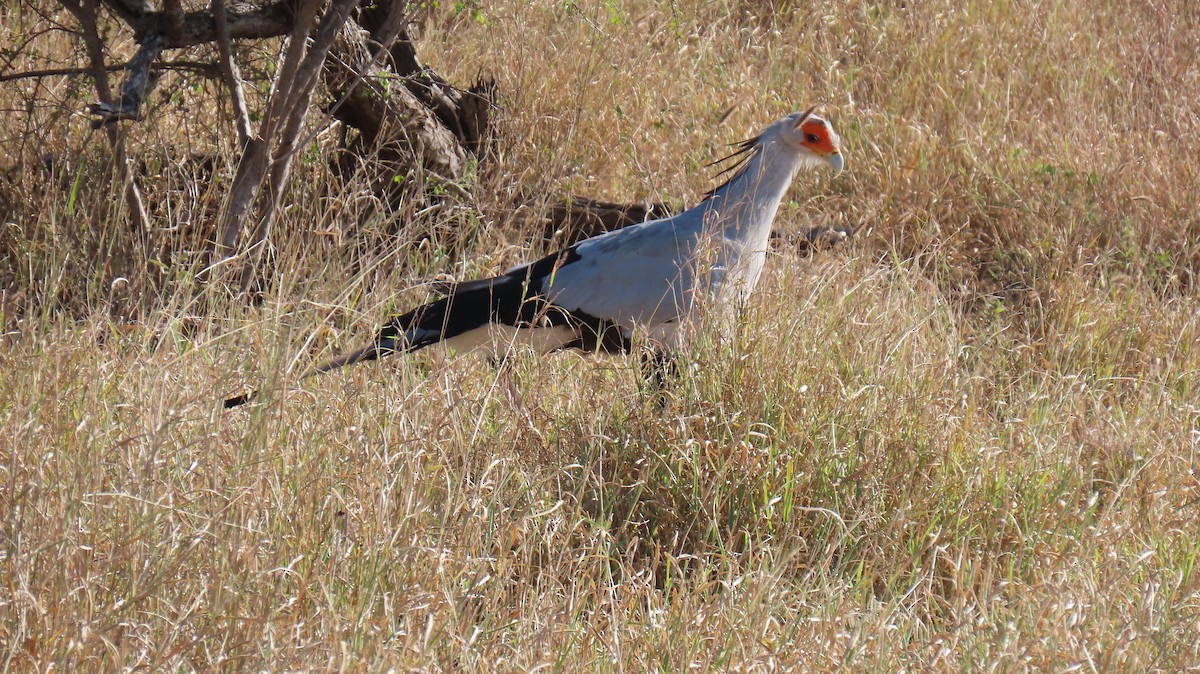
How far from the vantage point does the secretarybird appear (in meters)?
4.19

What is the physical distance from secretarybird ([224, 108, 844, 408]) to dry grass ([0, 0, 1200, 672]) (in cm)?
15

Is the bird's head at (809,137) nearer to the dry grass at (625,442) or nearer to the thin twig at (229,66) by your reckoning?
the dry grass at (625,442)

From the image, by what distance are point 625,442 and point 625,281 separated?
39.7 inches

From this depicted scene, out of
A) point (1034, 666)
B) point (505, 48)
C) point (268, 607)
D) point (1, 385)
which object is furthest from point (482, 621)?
point (505, 48)

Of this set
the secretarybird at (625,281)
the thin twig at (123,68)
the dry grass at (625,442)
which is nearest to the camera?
the dry grass at (625,442)

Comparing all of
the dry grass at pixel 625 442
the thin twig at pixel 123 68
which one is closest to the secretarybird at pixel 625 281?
the dry grass at pixel 625 442

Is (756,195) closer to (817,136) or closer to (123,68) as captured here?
(817,136)

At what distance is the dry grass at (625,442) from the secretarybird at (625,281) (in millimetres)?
149

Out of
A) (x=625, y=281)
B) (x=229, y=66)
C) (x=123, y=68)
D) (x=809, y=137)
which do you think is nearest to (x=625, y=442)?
(x=625, y=281)

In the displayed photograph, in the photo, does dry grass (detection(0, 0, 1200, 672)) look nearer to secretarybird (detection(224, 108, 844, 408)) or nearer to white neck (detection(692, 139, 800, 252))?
secretarybird (detection(224, 108, 844, 408))

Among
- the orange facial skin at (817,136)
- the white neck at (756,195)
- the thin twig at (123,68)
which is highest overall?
the orange facial skin at (817,136)

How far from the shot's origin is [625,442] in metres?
3.49

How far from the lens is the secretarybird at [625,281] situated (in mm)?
4188

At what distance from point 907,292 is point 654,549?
6.27ft
